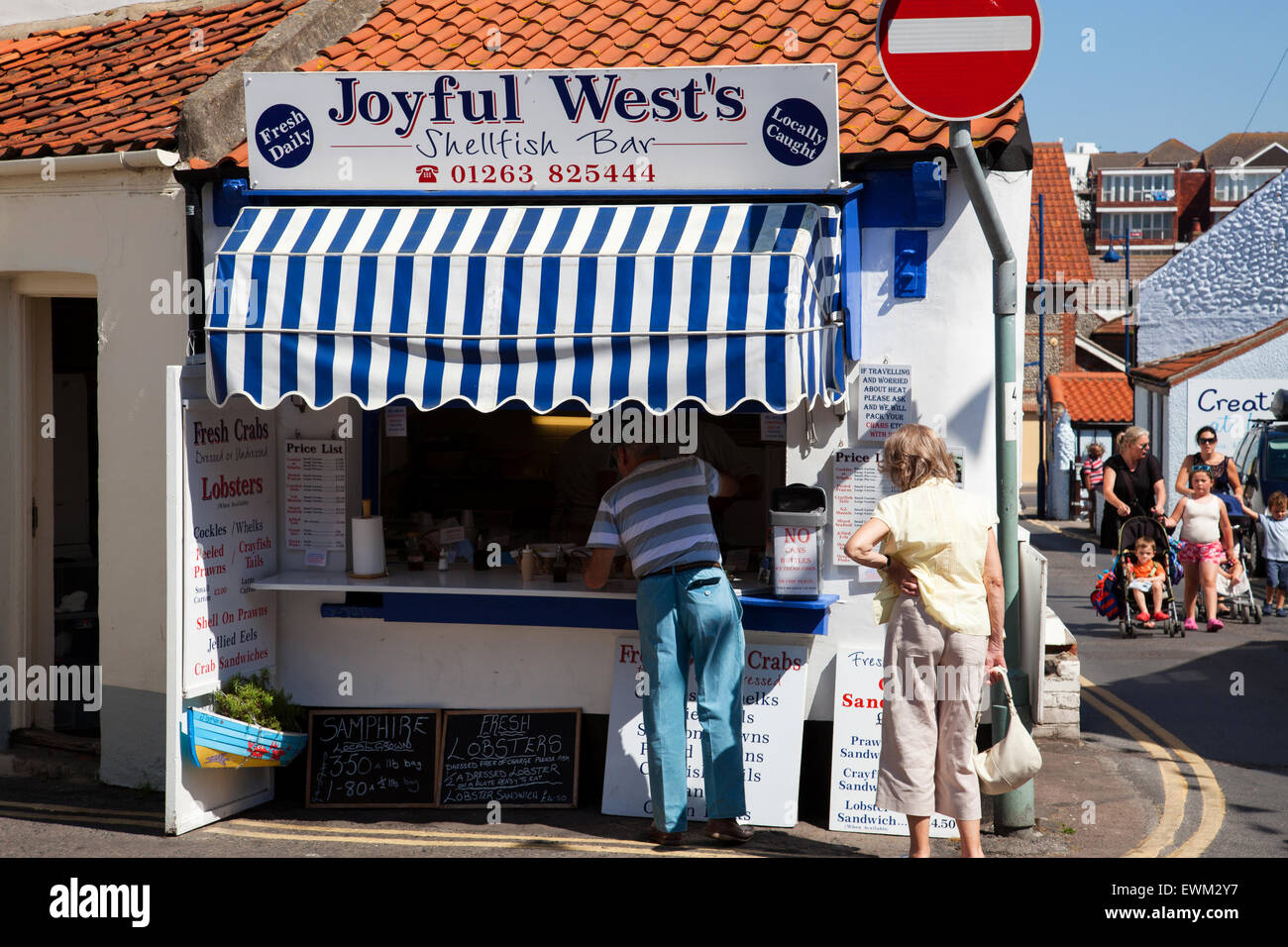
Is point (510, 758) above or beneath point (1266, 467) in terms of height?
beneath

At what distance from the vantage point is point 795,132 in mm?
6344

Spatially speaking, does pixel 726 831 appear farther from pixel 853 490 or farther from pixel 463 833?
pixel 853 490

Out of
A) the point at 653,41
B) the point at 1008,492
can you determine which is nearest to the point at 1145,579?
the point at 1008,492

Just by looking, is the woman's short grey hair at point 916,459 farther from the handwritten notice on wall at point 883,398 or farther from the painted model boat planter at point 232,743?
the painted model boat planter at point 232,743

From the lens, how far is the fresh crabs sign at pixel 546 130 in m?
6.37

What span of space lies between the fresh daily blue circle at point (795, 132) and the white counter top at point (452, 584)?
2.47 metres

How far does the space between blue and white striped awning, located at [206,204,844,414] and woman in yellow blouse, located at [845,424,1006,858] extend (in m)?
0.73

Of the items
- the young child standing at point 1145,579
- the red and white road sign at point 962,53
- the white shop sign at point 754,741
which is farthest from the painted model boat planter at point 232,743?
the young child standing at point 1145,579

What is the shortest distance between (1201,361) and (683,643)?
19.2m

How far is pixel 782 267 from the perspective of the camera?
592 cm

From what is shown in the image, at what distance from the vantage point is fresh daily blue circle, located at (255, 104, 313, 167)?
6750 mm

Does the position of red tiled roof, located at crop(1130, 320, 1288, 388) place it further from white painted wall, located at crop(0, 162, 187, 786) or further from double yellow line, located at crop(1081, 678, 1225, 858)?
white painted wall, located at crop(0, 162, 187, 786)

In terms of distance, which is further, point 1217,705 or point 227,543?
point 1217,705
